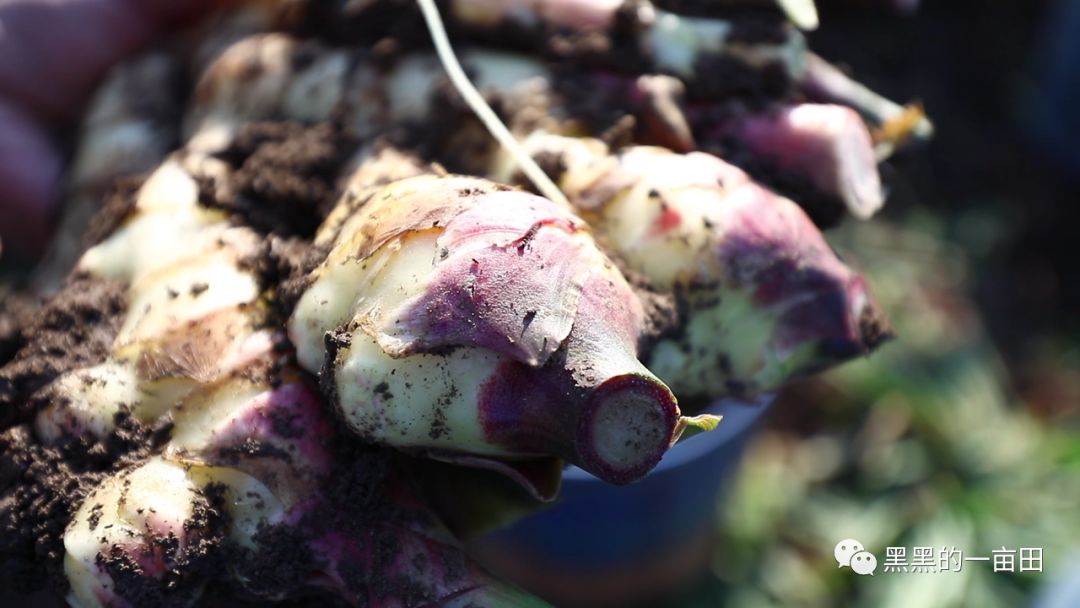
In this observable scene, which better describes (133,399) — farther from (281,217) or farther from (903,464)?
(903,464)

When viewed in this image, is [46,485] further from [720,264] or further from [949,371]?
[949,371]

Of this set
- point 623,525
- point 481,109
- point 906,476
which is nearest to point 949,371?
point 906,476

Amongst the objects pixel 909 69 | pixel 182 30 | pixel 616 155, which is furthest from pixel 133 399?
pixel 909 69

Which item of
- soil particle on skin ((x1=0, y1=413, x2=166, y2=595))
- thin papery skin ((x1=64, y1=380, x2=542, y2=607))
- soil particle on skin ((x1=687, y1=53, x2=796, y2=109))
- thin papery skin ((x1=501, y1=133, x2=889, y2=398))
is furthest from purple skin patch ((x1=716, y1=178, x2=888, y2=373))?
soil particle on skin ((x1=0, y1=413, x2=166, y2=595))

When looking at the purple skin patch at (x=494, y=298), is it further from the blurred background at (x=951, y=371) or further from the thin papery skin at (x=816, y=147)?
the blurred background at (x=951, y=371)

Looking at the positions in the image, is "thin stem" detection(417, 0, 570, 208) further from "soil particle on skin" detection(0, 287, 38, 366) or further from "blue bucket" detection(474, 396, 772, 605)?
"soil particle on skin" detection(0, 287, 38, 366)

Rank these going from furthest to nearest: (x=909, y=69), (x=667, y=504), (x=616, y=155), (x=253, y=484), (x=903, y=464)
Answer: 1. (x=909, y=69)
2. (x=903, y=464)
3. (x=667, y=504)
4. (x=616, y=155)
5. (x=253, y=484)
